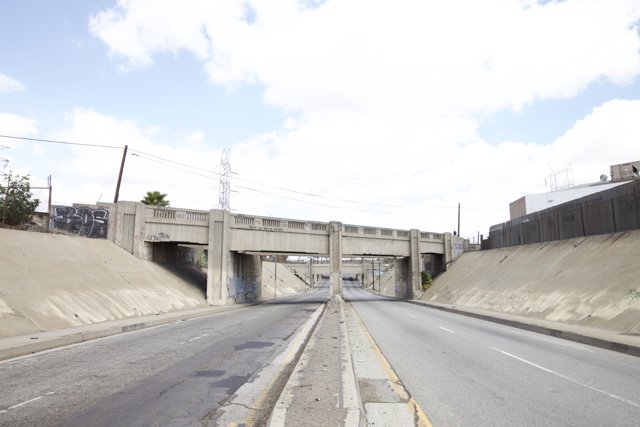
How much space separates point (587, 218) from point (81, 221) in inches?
1319

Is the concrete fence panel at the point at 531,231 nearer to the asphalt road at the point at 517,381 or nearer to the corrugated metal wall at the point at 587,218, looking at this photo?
the corrugated metal wall at the point at 587,218

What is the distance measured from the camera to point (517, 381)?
7.98 m

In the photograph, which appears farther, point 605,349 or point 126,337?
point 126,337

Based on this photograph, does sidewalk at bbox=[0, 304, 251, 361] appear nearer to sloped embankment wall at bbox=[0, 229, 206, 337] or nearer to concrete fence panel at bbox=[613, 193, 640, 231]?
sloped embankment wall at bbox=[0, 229, 206, 337]

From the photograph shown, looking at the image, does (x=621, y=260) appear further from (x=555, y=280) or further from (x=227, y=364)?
(x=227, y=364)

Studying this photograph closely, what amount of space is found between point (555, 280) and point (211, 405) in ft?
74.2

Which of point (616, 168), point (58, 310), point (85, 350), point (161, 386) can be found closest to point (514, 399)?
point (161, 386)

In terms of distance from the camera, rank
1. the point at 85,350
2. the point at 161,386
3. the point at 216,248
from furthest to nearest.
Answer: the point at 216,248, the point at 85,350, the point at 161,386

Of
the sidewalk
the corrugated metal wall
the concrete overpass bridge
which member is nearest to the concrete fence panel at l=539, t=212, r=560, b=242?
the corrugated metal wall

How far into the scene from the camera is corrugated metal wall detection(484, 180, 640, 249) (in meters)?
22.7

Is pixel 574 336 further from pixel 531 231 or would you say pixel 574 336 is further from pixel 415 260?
pixel 415 260

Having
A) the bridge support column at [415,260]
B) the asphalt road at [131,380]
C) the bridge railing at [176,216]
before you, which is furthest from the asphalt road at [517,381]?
the bridge support column at [415,260]

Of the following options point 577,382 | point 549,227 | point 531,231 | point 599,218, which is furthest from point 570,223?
point 577,382

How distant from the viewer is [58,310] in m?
17.4
